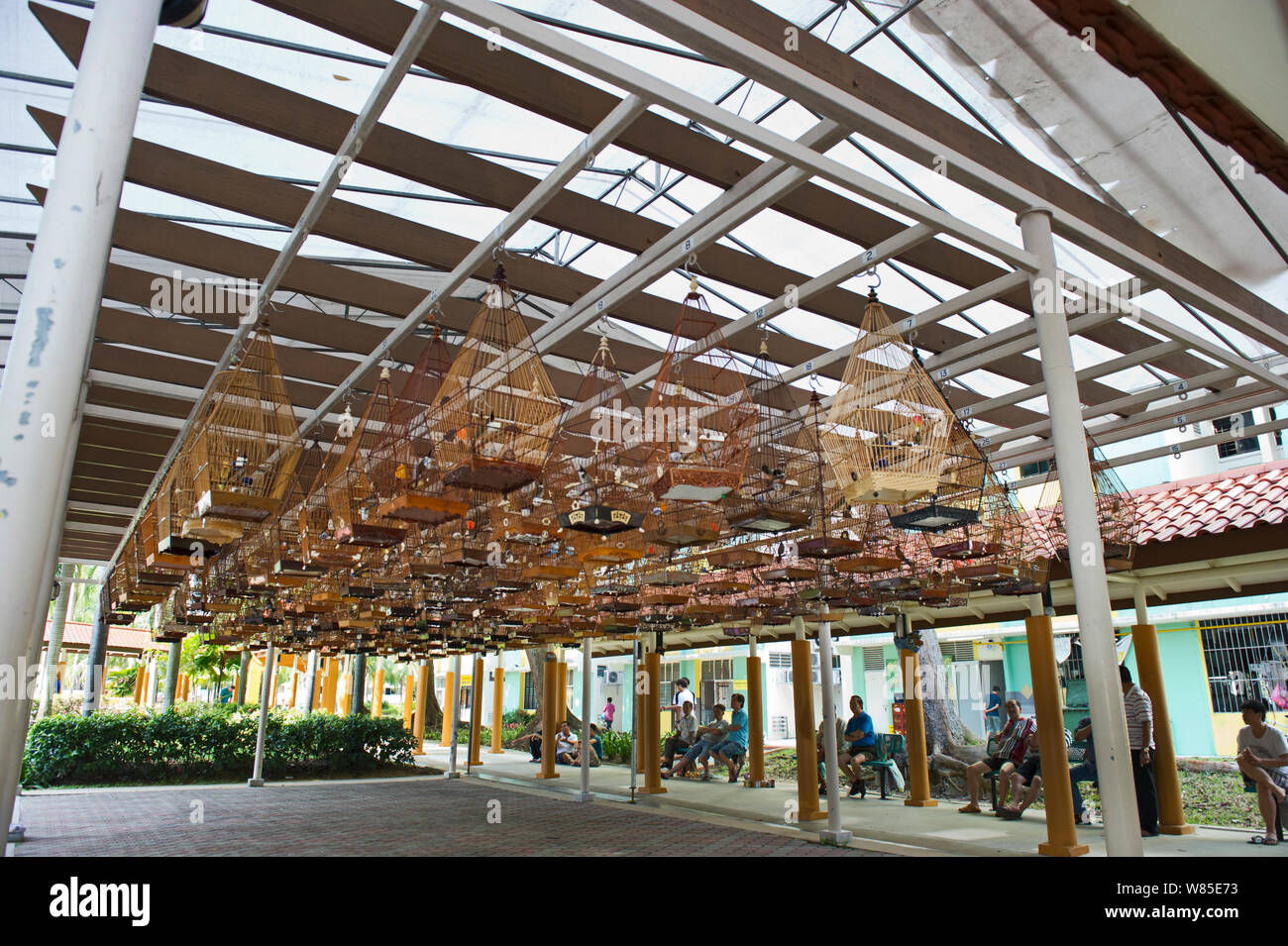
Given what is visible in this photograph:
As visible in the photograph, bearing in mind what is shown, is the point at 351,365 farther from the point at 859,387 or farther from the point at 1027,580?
the point at 1027,580

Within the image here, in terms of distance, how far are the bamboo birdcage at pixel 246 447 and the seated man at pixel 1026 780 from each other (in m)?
10.1

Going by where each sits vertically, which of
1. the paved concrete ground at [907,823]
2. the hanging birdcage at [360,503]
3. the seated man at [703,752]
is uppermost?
the hanging birdcage at [360,503]

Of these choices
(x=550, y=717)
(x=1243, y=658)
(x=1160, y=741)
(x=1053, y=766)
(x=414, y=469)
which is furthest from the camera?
(x=550, y=717)

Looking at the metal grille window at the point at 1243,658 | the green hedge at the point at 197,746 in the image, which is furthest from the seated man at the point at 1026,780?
the green hedge at the point at 197,746

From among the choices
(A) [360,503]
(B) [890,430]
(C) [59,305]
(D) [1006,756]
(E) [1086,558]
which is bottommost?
(D) [1006,756]

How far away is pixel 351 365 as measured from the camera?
27.4ft

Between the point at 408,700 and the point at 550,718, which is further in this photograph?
the point at 408,700

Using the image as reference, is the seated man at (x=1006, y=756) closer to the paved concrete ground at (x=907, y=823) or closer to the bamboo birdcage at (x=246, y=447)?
the paved concrete ground at (x=907, y=823)

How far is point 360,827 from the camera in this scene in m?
10.5

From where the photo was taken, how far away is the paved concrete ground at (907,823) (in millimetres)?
9062

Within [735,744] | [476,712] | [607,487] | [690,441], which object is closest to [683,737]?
[735,744]

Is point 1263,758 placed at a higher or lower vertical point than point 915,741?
higher

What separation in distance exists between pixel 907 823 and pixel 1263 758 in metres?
4.32

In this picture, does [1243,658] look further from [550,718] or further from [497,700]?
[497,700]
